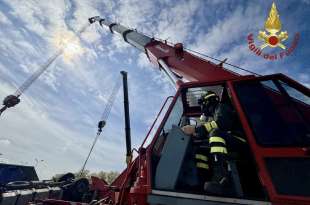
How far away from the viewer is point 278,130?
349 cm

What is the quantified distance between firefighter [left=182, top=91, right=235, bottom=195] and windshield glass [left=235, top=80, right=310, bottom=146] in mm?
348

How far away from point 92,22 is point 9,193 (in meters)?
13.5

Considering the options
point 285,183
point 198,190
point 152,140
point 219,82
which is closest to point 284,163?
point 285,183

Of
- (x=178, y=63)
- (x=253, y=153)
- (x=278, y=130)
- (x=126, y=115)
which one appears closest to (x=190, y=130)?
(x=253, y=153)

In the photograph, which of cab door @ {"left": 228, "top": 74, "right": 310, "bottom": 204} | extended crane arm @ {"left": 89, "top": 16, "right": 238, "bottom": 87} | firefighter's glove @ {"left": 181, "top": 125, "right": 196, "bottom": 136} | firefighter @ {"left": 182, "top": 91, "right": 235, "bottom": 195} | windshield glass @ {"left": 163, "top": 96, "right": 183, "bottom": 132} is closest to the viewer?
cab door @ {"left": 228, "top": 74, "right": 310, "bottom": 204}

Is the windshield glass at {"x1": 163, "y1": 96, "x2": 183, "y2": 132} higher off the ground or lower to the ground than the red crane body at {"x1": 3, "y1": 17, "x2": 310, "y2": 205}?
higher

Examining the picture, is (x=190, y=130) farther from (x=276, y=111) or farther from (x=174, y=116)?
(x=276, y=111)

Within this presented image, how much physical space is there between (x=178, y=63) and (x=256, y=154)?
14.9 feet

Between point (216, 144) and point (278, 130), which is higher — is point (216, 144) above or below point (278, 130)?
below

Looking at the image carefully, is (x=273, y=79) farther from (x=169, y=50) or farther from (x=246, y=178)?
(x=169, y=50)

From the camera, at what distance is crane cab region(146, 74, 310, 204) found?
122 inches

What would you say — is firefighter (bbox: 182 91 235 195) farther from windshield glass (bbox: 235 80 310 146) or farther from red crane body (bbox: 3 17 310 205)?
windshield glass (bbox: 235 80 310 146)

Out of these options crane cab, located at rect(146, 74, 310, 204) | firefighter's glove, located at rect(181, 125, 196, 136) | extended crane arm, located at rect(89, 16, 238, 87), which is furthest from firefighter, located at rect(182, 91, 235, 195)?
extended crane arm, located at rect(89, 16, 238, 87)

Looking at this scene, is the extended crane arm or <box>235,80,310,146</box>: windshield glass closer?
<box>235,80,310,146</box>: windshield glass
